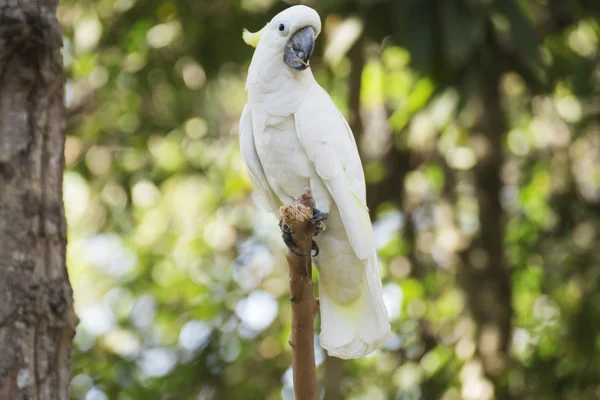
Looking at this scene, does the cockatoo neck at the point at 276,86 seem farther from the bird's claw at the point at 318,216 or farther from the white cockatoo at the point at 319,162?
the bird's claw at the point at 318,216

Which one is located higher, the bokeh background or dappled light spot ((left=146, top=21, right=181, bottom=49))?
dappled light spot ((left=146, top=21, right=181, bottom=49))

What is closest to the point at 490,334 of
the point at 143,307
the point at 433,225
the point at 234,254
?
the point at 433,225

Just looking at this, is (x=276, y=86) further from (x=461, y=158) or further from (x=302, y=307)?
(x=461, y=158)

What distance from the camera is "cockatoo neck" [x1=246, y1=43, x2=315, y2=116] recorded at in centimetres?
223

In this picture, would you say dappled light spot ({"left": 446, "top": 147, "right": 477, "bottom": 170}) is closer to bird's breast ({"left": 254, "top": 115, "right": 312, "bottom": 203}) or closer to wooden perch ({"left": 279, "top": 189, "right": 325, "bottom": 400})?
bird's breast ({"left": 254, "top": 115, "right": 312, "bottom": 203})

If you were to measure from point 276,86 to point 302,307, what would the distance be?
2.12ft

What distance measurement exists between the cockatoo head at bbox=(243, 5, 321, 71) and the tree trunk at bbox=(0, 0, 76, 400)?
548 millimetres

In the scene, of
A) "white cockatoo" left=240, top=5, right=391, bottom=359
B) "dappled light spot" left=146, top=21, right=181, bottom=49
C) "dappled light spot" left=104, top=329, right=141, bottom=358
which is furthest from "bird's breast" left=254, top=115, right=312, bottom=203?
"dappled light spot" left=104, top=329, right=141, bottom=358

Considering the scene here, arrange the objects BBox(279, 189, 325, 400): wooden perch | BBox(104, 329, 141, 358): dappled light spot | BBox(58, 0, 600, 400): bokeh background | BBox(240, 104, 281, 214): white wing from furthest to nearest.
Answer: BBox(104, 329, 141, 358): dappled light spot < BBox(58, 0, 600, 400): bokeh background < BBox(240, 104, 281, 214): white wing < BBox(279, 189, 325, 400): wooden perch

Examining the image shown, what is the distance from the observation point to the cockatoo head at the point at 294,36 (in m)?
2.20

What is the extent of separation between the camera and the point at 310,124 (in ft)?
7.18

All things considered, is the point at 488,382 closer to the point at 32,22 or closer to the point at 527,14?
the point at 527,14

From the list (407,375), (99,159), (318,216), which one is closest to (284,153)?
(318,216)

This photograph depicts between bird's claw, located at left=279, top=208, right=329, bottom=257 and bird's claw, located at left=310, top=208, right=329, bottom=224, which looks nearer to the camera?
bird's claw, located at left=279, top=208, right=329, bottom=257
